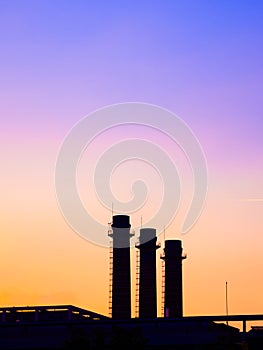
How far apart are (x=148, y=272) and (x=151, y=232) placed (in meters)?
8.38

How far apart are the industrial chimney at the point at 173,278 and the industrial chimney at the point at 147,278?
242 centimetres

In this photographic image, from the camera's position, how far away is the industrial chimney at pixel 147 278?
119812 millimetres

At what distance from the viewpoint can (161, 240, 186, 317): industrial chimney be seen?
123 m

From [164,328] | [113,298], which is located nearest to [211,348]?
[164,328]

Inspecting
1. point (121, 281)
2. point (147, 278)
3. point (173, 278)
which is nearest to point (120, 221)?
point (147, 278)

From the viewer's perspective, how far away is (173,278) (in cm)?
12588

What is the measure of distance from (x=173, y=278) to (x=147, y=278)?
6.34 m

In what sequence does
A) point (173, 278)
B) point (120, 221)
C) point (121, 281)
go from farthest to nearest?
point (173, 278) < point (120, 221) < point (121, 281)

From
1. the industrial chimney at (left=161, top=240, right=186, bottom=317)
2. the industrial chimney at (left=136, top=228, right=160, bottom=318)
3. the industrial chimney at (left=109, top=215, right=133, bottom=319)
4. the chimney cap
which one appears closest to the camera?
the industrial chimney at (left=109, top=215, right=133, bottom=319)

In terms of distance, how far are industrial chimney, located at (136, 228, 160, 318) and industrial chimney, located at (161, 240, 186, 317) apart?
7.95 feet

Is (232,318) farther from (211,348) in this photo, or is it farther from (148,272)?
(148,272)

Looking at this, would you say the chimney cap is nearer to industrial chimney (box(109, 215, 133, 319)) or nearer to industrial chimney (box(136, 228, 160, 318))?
industrial chimney (box(109, 215, 133, 319))

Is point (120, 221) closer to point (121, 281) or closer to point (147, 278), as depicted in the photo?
point (147, 278)

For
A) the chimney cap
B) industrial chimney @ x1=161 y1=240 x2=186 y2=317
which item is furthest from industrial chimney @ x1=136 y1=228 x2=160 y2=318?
the chimney cap
